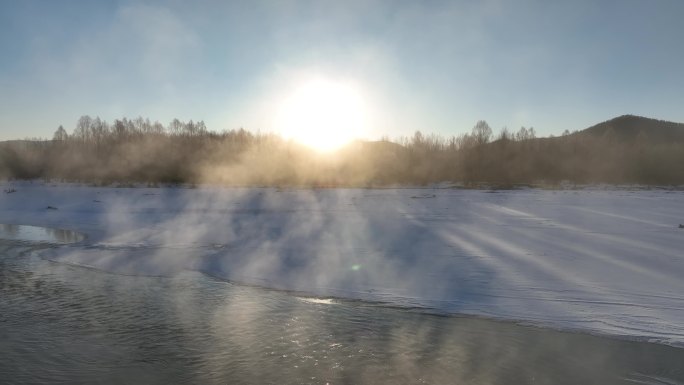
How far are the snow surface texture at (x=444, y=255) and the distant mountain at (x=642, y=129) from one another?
10104 cm

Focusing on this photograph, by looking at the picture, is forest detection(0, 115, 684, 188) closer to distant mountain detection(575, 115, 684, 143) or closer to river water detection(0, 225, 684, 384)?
river water detection(0, 225, 684, 384)

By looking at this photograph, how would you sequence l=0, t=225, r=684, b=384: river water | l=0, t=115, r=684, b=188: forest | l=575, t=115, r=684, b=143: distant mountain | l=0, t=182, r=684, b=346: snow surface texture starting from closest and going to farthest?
l=0, t=225, r=684, b=384: river water → l=0, t=182, r=684, b=346: snow surface texture → l=0, t=115, r=684, b=188: forest → l=575, t=115, r=684, b=143: distant mountain

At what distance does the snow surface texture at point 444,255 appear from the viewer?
301 inches

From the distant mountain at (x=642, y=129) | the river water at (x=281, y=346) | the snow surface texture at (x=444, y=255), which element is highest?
the distant mountain at (x=642, y=129)

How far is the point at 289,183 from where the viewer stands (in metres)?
45.9

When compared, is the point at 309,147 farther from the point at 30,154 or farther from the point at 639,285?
the point at 639,285

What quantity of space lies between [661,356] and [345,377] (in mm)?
3776

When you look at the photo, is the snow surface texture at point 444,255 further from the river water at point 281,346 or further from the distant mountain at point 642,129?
the distant mountain at point 642,129

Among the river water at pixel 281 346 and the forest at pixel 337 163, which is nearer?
the river water at pixel 281 346

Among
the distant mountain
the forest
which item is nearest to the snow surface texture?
the forest

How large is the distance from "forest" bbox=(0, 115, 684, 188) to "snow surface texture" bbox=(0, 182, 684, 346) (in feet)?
87.9

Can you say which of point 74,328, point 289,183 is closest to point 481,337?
point 74,328

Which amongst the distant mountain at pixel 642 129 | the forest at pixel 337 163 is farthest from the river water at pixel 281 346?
the distant mountain at pixel 642 129

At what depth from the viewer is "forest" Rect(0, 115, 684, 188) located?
49.6m
